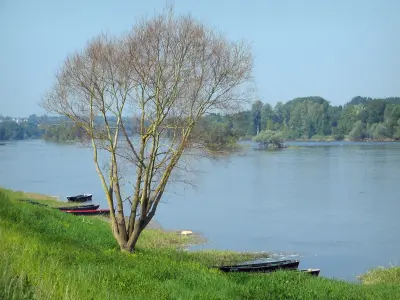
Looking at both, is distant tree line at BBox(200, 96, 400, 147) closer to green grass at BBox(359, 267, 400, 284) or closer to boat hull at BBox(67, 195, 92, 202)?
boat hull at BBox(67, 195, 92, 202)

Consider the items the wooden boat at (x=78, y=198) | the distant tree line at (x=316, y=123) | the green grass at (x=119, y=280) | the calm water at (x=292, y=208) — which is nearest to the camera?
the green grass at (x=119, y=280)

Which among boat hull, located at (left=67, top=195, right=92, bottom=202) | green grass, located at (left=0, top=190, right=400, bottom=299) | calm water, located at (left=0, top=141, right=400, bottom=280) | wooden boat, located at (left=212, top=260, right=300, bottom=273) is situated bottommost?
calm water, located at (left=0, top=141, right=400, bottom=280)

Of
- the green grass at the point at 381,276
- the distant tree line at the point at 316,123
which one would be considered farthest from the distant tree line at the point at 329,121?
the green grass at the point at 381,276

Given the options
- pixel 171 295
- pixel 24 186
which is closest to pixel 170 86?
pixel 171 295

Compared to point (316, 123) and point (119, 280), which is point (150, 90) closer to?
point (119, 280)

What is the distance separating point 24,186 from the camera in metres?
38.3

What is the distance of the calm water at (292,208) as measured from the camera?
63.3 ft

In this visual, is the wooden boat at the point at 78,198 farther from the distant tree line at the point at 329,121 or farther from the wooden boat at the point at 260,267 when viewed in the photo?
the distant tree line at the point at 329,121

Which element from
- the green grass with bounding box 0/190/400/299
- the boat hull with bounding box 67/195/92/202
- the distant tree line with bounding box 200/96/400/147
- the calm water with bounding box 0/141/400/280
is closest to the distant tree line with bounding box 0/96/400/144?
the distant tree line with bounding box 200/96/400/147

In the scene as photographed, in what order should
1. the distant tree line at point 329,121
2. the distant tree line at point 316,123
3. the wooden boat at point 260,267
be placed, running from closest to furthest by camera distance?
the wooden boat at point 260,267 → the distant tree line at point 316,123 → the distant tree line at point 329,121

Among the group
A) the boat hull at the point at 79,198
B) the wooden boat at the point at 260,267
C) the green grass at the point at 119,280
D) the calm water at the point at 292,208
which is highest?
the green grass at the point at 119,280

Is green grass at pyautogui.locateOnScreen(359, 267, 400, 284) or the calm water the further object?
the calm water

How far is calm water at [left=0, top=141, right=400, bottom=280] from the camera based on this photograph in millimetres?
19297

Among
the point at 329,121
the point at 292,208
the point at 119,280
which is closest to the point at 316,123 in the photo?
the point at 329,121
